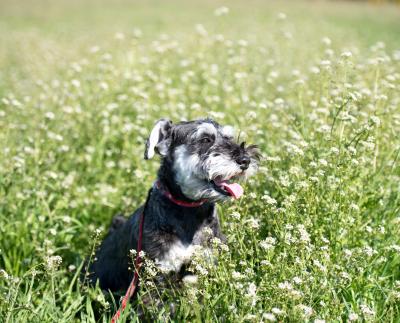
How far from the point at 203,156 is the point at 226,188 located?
36 cm

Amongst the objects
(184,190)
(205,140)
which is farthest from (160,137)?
(184,190)

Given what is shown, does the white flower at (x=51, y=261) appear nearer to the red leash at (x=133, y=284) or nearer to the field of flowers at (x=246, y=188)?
the field of flowers at (x=246, y=188)

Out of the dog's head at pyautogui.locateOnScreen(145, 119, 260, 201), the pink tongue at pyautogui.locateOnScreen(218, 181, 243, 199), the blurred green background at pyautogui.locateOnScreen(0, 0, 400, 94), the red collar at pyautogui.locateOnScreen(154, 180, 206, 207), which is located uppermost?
the dog's head at pyautogui.locateOnScreen(145, 119, 260, 201)

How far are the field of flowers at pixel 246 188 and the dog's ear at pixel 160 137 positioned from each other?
89cm

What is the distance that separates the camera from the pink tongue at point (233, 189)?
4918 mm

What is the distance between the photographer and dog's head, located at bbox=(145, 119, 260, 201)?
4.92m

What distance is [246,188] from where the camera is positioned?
5.12 meters

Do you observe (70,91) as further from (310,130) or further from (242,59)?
(310,130)

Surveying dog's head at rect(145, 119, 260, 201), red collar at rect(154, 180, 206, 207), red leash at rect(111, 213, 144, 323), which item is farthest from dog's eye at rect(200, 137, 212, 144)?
red leash at rect(111, 213, 144, 323)

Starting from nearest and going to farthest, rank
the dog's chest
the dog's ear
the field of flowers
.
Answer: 1. the field of flowers
2. the dog's chest
3. the dog's ear

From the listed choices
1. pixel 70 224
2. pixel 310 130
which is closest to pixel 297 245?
pixel 310 130

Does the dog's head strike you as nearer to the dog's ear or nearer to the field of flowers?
the dog's ear

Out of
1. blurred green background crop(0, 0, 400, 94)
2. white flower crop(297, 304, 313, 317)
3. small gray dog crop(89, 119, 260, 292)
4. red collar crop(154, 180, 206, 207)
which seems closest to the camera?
white flower crop(297, 304, 313, 317)

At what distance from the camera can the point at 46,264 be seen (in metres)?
4.31
